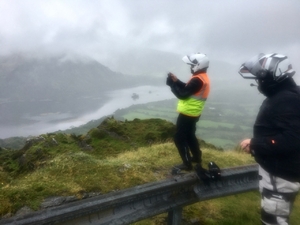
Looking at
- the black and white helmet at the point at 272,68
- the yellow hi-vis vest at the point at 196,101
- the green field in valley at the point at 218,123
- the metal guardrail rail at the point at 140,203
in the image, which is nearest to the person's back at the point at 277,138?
the black and white helmet at the point at 272,68

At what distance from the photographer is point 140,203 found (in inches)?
138

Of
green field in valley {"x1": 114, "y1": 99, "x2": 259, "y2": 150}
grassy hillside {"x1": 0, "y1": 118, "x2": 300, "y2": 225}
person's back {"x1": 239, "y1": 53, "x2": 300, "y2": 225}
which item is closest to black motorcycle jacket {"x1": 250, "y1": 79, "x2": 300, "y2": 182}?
person's back {"x1": 239, "y1": 53, "x2": 300, "y2": 225}

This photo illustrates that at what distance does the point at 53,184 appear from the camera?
440 cm

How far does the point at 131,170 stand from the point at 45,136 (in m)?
3.48

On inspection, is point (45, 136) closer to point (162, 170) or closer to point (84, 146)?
point (84, 146)

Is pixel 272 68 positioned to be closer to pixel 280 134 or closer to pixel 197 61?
pixel 280 134

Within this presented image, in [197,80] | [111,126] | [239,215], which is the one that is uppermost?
[197,80]

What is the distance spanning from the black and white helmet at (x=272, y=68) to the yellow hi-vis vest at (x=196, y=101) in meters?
1.94

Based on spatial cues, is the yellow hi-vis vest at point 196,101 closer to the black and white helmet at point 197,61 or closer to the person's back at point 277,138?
the black and white helmet at point 197,61

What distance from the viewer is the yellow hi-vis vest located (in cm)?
537

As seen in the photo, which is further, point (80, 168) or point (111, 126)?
point (111, 126)

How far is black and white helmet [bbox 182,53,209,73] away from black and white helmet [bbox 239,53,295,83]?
201cm

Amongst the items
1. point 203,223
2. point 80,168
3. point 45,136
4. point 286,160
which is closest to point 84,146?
point 45,136

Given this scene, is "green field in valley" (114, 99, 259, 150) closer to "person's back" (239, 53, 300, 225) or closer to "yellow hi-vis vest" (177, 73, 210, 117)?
"yellow hi-vis vest" (177, 73, 210, 117)
